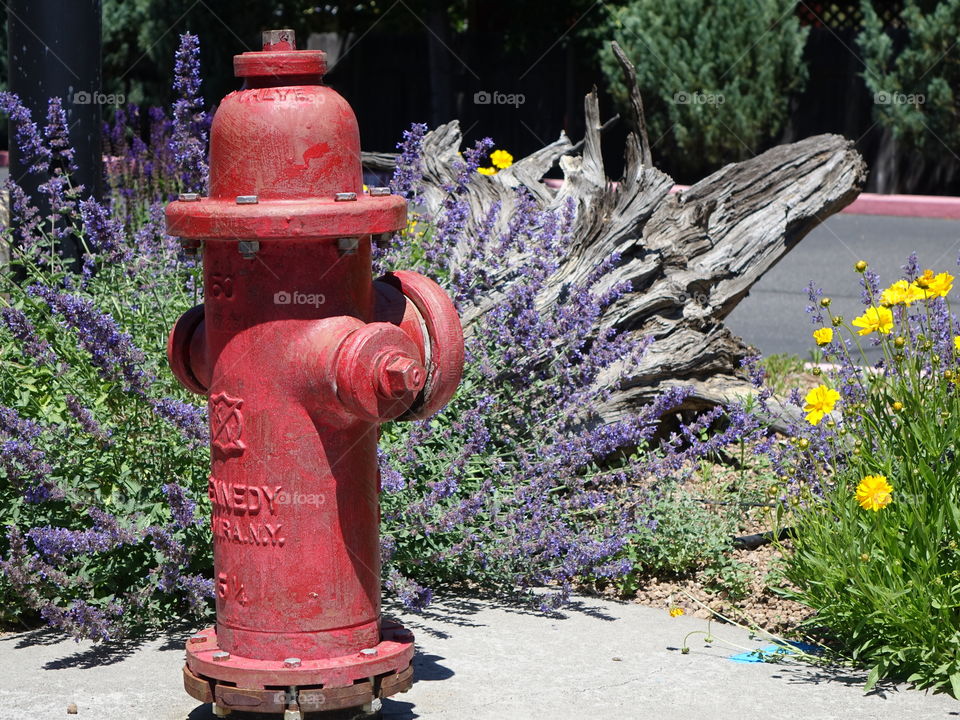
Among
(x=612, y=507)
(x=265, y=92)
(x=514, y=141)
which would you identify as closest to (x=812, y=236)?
(x=514, y=141)

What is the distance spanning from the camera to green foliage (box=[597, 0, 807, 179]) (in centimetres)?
1659

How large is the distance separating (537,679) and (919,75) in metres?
14.4

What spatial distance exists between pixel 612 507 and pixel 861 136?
47.3ft

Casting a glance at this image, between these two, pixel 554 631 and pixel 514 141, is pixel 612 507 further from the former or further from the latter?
pixel 514 141

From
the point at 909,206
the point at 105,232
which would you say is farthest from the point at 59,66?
the point at 909,206

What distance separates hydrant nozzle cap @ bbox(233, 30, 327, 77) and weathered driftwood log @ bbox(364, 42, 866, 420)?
1824 millimetres

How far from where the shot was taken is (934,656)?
322 cm

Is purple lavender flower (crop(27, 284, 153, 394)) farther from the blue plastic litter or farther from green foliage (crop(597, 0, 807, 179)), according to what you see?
green foliage (crop(597, 0, 807, 179))

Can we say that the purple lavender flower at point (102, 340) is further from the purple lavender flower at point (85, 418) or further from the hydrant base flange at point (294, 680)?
the hydrant base flange at point (294, 680)

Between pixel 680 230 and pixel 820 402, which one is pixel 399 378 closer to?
pixel 820 402

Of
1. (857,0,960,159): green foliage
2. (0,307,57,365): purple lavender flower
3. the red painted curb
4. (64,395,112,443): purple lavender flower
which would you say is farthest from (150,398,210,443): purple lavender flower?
(857,0,960,159): green foliage

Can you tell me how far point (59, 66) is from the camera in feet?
15.7

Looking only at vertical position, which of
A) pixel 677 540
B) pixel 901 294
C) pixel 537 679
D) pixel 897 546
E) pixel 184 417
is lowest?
pixel 537 679

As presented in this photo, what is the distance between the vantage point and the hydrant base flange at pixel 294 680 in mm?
2762
